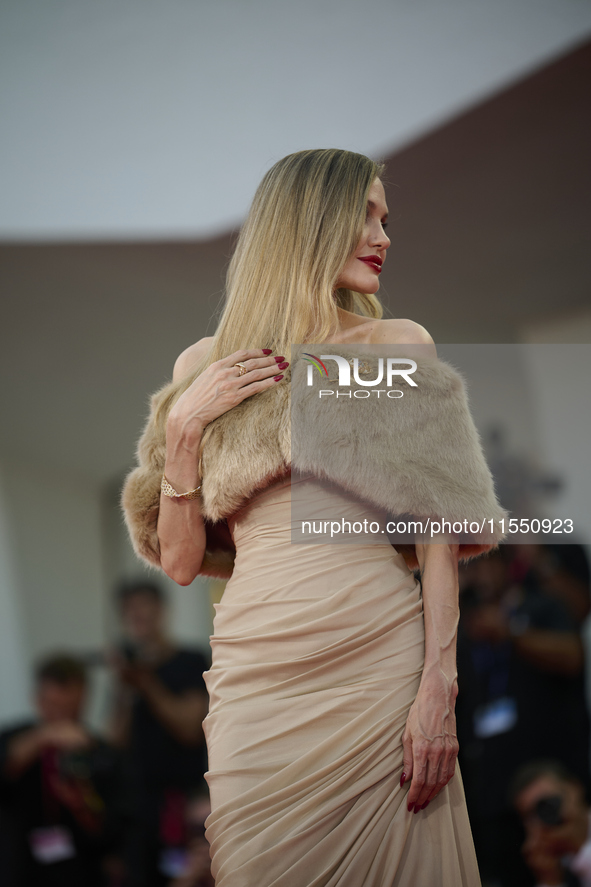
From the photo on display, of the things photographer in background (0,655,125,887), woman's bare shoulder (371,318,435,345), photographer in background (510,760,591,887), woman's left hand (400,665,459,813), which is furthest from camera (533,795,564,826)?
woman's bare shoulder (371,318,435,345)

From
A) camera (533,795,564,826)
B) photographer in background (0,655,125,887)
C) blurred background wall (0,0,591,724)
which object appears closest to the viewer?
camera (533,795,564,826)

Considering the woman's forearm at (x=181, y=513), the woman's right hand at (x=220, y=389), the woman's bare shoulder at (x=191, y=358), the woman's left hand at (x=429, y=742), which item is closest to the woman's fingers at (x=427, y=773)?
the woman's left hand at (x=429, y=742)

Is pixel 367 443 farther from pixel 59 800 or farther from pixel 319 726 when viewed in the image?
pixel 59 800

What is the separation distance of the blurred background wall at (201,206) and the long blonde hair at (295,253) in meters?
1.52

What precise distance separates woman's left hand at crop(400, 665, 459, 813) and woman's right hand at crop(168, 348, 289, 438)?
581 mm

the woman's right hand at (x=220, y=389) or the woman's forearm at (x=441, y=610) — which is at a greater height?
the woman's right hand at (x=220, y=389)

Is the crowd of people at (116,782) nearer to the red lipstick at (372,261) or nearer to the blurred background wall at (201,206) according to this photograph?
the blurred background wall at (201,206)

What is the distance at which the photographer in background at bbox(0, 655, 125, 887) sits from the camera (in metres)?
2.79

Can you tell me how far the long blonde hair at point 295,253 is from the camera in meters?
1.59

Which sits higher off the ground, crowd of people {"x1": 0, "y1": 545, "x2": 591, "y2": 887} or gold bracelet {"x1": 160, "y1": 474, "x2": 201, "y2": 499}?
gold bracelet {"x1": 160, "y1": 474, "x2": 201, "y2": 499}

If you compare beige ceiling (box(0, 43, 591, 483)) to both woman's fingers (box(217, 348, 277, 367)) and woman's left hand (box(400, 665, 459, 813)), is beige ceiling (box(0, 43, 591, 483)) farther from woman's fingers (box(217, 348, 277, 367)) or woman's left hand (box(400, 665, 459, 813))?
woman's left hand (box(400, 665, 459, 813))

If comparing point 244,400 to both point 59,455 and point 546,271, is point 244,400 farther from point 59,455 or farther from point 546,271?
point 59,455

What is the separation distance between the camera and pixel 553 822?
104 inches

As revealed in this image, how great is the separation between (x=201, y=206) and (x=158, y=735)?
2.09 m
